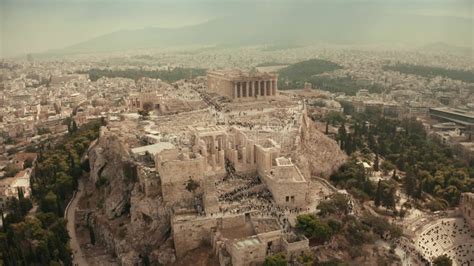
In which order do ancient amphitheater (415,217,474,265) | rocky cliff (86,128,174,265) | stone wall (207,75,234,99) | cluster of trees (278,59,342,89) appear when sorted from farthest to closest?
cluster of trees (278,59,342,89), stone wall (207,75,234,99), ancient amphitheater (415,217,474,265), rocky cliff (86,128,174,265)

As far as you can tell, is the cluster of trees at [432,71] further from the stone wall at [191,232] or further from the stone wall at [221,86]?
the stone wall at [191,232]

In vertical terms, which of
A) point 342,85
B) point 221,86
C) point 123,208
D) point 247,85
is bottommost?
point 342,85

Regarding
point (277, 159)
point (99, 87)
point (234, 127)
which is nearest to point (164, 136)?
point (234, 127)

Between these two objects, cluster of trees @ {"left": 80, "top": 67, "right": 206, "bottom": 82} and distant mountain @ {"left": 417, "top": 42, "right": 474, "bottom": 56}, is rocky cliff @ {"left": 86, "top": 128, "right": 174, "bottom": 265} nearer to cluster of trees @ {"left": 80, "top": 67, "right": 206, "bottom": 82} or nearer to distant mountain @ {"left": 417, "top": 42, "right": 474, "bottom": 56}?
cluster of trees @ {"left": 80, "top": 67, "right": 206, "bottom": 82}

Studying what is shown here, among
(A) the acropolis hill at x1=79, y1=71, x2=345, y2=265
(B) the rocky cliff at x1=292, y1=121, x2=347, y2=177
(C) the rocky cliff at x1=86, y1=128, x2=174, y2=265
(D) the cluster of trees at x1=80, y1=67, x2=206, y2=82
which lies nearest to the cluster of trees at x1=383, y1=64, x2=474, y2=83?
(D) the cluster of trees at x1=80, y1=67, x2=206, y2=82

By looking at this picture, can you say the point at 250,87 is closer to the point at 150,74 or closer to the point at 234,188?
the point at 234,188

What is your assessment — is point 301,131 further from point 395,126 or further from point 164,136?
point 395,126

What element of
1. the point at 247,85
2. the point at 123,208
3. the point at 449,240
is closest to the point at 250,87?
the point at 247,85
